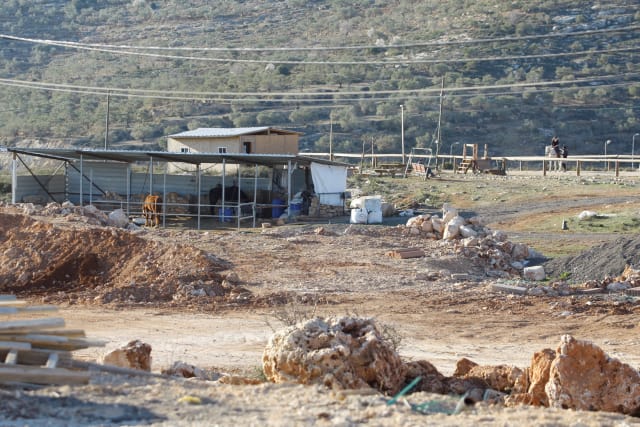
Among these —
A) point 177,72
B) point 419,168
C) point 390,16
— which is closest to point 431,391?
point 419,168

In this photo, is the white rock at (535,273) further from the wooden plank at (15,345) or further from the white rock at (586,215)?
the wooden plank at (15,345)

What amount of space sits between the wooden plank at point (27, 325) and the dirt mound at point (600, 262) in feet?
52.0

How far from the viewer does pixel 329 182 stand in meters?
40.2

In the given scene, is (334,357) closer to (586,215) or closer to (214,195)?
(586,215)

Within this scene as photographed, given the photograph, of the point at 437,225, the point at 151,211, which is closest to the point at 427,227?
the point at 437,225

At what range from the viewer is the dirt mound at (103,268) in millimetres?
21688

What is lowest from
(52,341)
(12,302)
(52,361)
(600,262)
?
(600,262)

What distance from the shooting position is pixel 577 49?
81.0 meters

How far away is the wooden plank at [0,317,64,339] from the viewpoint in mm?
10320

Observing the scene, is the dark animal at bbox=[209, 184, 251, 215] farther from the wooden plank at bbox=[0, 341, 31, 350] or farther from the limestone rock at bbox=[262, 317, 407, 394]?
the wooden plank at bbox=[0, 341, 31, 350]

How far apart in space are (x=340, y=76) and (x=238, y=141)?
37443mm

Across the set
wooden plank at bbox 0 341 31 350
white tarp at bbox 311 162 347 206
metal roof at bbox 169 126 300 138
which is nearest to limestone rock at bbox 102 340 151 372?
wooden plank at bbox 0 341 31 350

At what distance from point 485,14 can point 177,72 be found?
2673 centimetres

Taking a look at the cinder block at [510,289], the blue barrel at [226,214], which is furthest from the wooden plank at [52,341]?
the blue barrel at [226,214]
